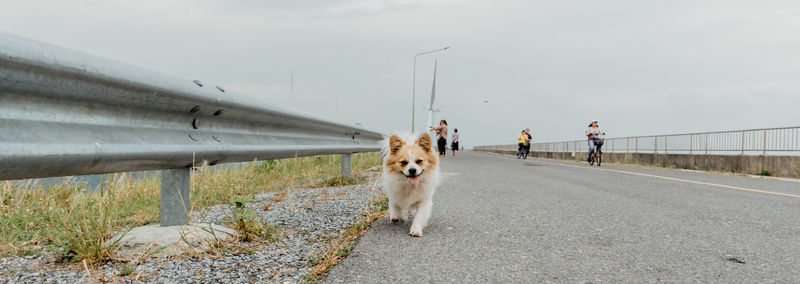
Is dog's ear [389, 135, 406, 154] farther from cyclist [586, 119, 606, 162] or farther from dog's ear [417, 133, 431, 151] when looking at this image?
cyclist [586, 119, 606, 162]

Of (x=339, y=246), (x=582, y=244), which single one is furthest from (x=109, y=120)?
(x=582, y=244)

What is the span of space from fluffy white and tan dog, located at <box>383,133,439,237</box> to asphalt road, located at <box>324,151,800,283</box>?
0.56 ft

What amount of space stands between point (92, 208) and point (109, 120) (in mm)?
1644

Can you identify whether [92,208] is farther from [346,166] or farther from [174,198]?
[346,166]

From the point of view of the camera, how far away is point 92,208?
3.74 metres

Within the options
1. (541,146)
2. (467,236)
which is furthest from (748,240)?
(541,146)

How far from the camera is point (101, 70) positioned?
229 cm

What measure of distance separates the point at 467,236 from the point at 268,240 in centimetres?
134

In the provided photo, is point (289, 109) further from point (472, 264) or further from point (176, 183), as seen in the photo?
point (472, 264)

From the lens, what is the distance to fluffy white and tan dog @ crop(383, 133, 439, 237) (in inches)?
156

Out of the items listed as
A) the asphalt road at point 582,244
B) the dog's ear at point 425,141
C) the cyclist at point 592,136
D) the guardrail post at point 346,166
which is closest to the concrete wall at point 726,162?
the cyclist at point 592,136

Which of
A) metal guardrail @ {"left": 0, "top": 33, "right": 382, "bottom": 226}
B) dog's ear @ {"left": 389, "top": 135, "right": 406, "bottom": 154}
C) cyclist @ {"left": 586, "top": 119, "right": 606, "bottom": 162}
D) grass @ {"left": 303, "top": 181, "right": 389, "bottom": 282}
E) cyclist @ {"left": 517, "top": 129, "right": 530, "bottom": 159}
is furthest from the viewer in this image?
cyclist @ {"left": 517, "top": 129, "right": 530, "bottom": 159}

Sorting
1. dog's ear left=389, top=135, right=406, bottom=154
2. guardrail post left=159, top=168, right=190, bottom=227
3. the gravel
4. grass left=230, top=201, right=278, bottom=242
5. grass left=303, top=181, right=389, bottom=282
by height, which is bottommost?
the gravel

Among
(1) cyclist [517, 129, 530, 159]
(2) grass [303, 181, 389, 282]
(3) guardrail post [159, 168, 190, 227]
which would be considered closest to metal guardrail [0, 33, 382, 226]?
(3) guardrail post [159, 168, 190, 227]
